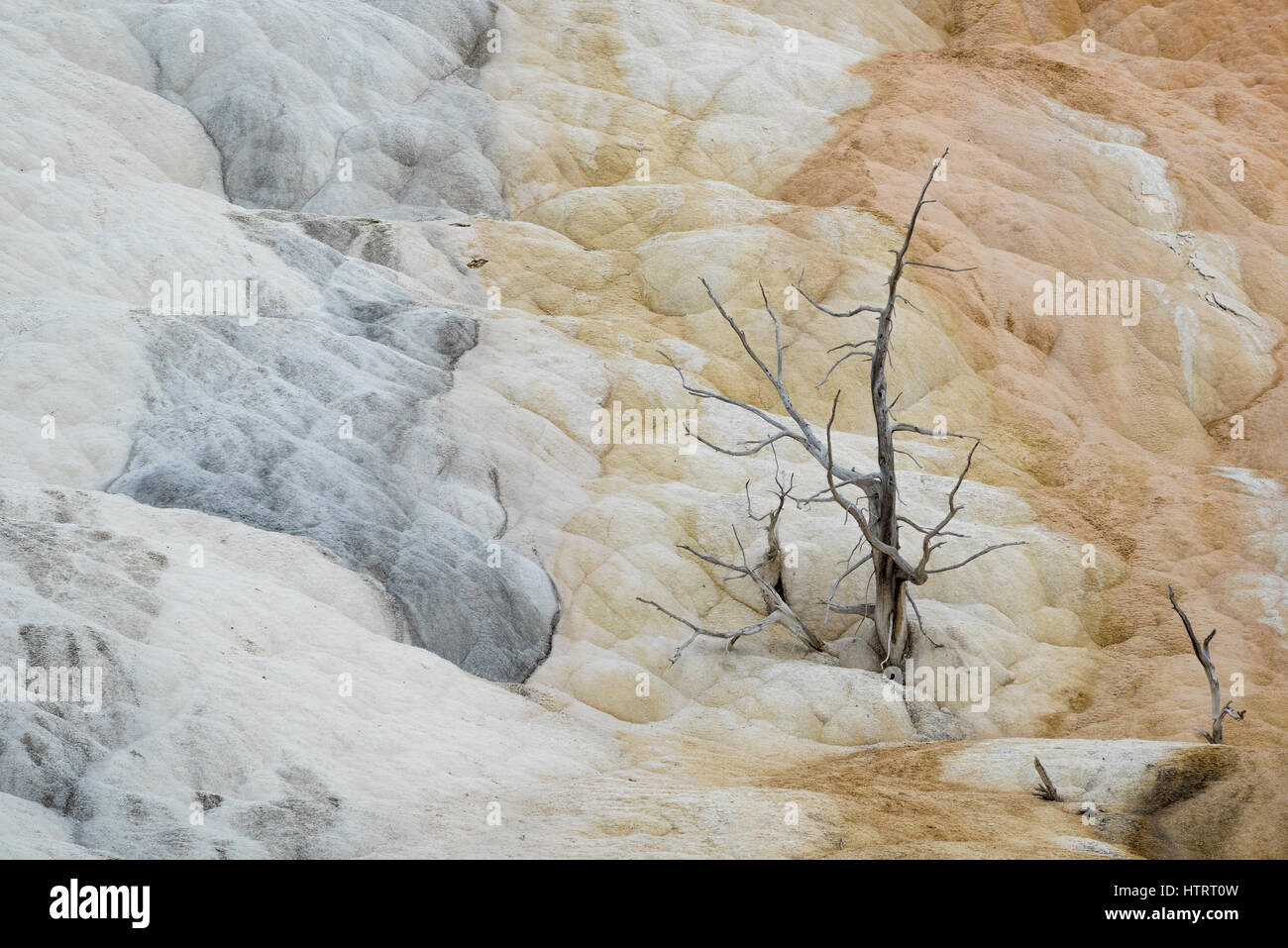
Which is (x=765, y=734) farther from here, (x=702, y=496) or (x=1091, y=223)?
(x=1091, y=223)

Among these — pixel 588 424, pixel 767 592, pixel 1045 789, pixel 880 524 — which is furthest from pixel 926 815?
pixel 588 424

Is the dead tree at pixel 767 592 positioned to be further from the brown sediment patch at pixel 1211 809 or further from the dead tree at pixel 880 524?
the brown sediment patch at pixel 1211 809

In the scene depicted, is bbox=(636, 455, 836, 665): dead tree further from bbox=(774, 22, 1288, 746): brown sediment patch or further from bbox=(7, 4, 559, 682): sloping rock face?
bbox=(774, 22, 1288, 746): brown sediment patch

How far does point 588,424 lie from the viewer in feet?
79.8

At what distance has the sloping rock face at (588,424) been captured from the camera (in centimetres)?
1315

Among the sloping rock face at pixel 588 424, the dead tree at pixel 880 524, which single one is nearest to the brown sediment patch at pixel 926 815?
the sloping rock face at pixel 588 424

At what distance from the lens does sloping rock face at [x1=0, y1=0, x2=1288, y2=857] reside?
43.1 feet

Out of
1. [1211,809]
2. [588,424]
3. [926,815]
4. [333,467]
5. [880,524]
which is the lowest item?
[926,815]

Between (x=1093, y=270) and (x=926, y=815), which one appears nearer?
(x=926, y=815)

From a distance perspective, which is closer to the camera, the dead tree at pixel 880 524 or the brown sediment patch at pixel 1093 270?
the dead tree at pixel 880 524

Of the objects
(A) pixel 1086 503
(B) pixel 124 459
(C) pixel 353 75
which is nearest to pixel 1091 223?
(A) pixel 1086 503

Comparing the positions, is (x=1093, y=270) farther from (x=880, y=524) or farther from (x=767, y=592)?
(x=767, y=592)

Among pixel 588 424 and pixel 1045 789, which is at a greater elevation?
pixel 588 424

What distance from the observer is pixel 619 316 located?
29.2 meters
